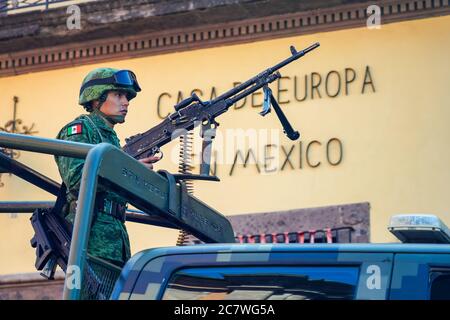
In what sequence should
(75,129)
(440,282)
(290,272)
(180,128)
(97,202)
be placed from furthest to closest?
(180,128), (75,129), (97,202), (290,272), (440,282)

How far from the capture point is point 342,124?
12.0 metres

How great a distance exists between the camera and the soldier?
5180mm

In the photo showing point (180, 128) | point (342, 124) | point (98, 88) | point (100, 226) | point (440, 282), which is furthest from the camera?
point (342, 124)

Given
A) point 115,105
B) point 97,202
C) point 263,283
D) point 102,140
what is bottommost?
point 263,283

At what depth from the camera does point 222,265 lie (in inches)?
162

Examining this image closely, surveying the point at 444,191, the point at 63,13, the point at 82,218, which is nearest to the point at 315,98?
the point at 444,191

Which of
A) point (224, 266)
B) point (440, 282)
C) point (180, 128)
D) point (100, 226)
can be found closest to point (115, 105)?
point (100, 226)

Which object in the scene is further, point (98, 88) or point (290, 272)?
point (98, 88)

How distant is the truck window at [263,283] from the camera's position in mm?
3998

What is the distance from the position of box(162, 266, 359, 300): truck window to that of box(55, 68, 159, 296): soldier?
26.6 inches

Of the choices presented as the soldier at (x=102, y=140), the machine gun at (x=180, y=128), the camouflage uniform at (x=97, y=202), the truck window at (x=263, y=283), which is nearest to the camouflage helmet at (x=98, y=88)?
the soldier at (x=102, y=140)

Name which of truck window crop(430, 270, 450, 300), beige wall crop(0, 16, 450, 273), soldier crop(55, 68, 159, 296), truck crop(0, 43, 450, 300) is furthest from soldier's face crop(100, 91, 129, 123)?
beige wall crop(0, 16, 450, 273)

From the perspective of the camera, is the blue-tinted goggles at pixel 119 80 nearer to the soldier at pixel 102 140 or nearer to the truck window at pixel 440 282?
the soldier at pixel 102 140

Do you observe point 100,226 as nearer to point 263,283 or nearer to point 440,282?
point 263,283
